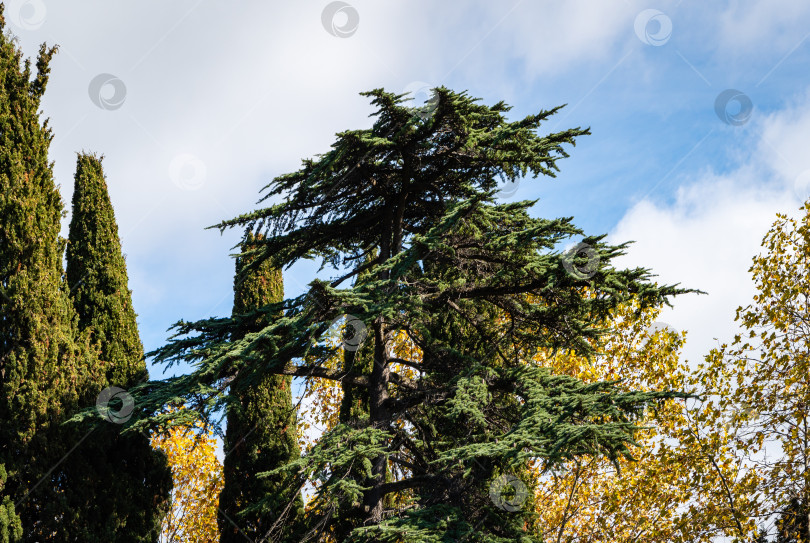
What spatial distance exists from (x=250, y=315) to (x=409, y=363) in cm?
240

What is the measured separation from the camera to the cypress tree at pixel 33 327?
7.63 m

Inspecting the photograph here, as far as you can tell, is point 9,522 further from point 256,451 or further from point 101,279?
point 256,451

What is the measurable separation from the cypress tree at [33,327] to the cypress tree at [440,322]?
1.25m

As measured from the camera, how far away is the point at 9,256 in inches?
322

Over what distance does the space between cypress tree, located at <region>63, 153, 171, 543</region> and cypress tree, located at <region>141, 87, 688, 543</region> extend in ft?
4.16

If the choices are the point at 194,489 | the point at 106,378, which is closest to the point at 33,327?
the point at 106,378

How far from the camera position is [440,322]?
9.95m

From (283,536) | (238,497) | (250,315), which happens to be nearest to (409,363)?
(250,315)

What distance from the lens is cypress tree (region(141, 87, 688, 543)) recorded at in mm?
6949

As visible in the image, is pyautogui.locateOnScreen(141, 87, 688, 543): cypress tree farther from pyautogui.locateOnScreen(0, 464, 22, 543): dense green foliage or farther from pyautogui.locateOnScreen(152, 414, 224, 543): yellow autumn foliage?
pyautogui.locateOnScreen(152, 414, 224, 543): yellow autumn foliage

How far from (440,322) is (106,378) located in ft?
16.7

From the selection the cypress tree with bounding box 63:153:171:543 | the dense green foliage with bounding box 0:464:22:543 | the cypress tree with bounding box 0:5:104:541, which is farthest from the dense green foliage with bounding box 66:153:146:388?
the dense green foliage with bounding box 0:464:22:543

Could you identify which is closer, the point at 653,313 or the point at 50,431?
the point at 50,431

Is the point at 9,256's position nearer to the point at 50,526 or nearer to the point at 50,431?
the point at 50,431
